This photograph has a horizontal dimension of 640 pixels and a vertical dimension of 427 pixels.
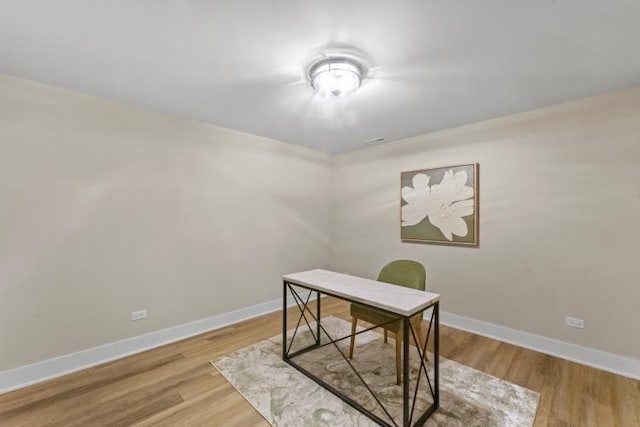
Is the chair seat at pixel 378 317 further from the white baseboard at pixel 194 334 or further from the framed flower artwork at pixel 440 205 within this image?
the framed flower artwork at pixel 440 205

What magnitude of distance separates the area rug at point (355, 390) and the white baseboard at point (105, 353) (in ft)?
2.37

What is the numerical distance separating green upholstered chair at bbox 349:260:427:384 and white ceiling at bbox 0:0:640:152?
1.62 metres

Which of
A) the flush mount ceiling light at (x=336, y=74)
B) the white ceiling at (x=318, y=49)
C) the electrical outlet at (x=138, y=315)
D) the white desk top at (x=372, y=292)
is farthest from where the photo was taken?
the electrical outlet at (x=138, y=315)

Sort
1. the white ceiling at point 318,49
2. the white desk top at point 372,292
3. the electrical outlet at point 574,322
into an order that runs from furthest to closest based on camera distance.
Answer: the electrical outlet at point 574,322, the white desk top at point 372,292, the white ceiling at point 318,49

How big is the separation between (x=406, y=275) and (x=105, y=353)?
9.50ft

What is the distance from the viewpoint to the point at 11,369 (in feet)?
6.71

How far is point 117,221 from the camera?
2529 millimetres

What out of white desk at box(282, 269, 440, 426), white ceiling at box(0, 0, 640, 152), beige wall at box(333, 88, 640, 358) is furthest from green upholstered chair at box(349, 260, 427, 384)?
white ceiling at box(0, 0, 640, 152)

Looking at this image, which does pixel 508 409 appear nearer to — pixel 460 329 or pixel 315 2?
pixel 460 329

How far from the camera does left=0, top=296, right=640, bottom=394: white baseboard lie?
212cm

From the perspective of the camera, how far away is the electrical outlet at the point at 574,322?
8.04 feet

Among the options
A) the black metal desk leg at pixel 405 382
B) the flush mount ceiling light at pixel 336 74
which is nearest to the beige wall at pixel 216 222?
the flush mount ceiling light at pixel 336 74

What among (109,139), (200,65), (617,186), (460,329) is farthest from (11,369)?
(617,186)

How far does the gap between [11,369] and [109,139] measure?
199cm
